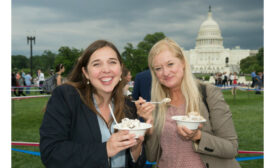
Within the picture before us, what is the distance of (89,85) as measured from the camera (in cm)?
213

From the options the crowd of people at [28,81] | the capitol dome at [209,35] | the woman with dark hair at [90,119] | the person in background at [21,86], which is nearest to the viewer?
the woman with dark hair at [90,119]

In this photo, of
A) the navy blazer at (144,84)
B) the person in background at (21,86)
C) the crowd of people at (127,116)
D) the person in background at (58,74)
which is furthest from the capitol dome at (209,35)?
the crowd of people at (127,116)

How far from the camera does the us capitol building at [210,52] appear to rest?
11069 centimetres

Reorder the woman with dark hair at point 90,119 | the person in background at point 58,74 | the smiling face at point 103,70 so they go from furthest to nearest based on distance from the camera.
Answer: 1. the person in background at point 58,74
2. the smiling face at point 103,70
3. the woman with dark hair at point 90,119

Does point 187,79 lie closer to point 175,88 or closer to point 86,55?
point 175,88

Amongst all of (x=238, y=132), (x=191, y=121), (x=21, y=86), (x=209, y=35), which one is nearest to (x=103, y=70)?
(x=191, y=121)

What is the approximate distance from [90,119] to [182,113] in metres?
0.92

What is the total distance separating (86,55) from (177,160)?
1191 millimetres

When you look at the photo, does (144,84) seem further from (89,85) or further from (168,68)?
(89,85)

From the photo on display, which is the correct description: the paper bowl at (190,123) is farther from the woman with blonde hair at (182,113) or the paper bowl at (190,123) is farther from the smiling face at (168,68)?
the smiling face at (168,68)

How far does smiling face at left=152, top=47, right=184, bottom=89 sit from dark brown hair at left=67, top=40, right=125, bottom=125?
376 mm

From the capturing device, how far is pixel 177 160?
89.2 inches

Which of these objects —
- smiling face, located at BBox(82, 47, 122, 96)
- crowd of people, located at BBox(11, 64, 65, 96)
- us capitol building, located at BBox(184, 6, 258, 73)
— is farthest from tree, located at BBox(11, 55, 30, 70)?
smiling face, located at BBox(82, 47, 122, 96)

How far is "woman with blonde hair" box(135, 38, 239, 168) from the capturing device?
2123 millimetres
